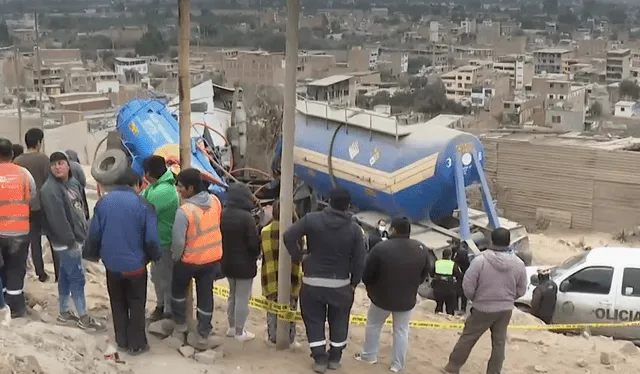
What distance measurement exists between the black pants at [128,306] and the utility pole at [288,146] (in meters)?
1.12

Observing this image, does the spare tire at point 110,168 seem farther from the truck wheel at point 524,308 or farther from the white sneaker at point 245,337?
the truck wheel at point 524,308

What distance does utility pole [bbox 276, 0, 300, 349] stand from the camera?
22.2 ft

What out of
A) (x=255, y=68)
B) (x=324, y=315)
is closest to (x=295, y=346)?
(x=324, y=315)

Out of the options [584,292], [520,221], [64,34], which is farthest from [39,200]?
[64,34]

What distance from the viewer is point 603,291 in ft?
33.4

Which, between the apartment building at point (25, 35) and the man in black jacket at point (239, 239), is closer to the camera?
the man in black jacket at point (239, 239)

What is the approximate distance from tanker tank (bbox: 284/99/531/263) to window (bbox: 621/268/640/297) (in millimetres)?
2905

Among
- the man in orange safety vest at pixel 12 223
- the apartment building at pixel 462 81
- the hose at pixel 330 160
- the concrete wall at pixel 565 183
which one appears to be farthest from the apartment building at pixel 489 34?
Result: the man in orange safety vest at pixel 12 223

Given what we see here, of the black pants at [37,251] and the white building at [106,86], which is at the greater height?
the black pants at [37,251]

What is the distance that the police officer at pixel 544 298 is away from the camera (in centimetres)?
1028

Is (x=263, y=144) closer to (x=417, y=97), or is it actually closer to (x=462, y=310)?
(x=462, y=310)

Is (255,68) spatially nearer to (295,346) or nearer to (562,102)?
(562,102)

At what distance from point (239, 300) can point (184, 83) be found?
1.88 meters

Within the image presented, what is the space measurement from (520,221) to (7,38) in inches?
4222
